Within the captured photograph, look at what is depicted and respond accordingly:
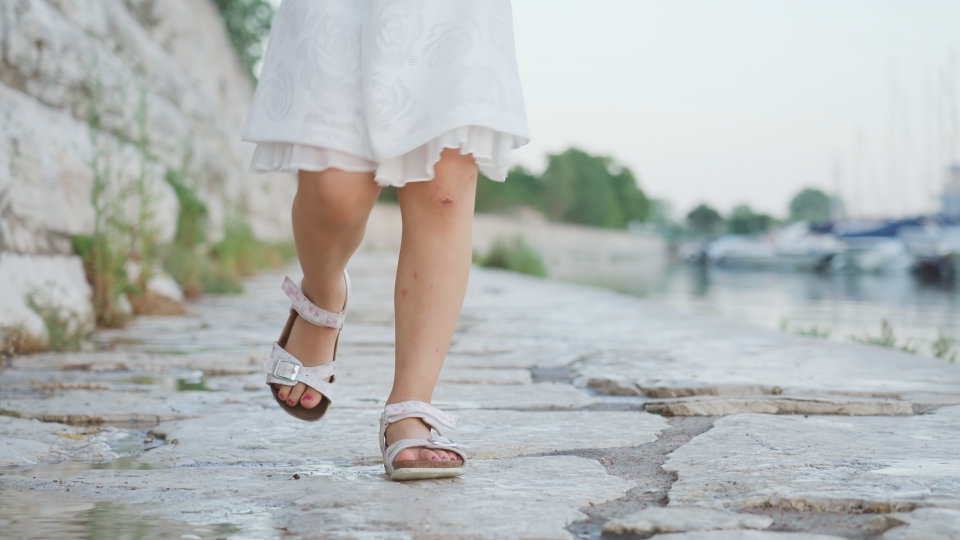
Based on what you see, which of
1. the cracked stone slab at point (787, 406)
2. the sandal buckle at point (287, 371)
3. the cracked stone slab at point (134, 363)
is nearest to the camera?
the sandal buckle at point (287, 371)

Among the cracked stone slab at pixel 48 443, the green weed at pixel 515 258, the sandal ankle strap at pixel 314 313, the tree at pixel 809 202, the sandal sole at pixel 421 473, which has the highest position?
the tree at pixel 809 202

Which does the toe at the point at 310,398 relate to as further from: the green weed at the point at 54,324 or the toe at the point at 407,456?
the green weed at the point at 54,324

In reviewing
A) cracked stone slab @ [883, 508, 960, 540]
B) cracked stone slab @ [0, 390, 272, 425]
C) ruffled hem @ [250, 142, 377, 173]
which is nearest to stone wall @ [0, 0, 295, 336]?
cracked stone slab @ [0, 390, 272, 425]

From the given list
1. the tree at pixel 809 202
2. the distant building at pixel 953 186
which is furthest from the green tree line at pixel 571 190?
the distant building at pixel 953 186

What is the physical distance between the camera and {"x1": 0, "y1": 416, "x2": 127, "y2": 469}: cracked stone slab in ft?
4.79

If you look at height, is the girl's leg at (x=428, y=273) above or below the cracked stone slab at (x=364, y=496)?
above

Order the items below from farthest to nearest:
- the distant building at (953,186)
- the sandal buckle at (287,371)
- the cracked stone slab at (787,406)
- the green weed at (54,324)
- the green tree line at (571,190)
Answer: the green tree line at (571,190)
the distant building at (953,186)
the green weed at (54,324)
the cracked stone slab at (787,406)
the sandal buckle at (287,371)

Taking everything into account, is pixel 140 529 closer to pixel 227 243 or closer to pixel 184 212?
pixel 184 212

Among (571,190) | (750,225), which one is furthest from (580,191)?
(750,225)

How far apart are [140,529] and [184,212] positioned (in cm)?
522

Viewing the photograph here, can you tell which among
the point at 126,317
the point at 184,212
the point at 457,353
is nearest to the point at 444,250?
the point at 457,353

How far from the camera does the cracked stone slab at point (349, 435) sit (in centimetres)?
156

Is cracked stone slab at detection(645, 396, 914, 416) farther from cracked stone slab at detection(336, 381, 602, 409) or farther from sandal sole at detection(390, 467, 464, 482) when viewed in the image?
sandal sole at detection(390, 467, 464, 482)

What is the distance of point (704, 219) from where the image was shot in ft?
239
